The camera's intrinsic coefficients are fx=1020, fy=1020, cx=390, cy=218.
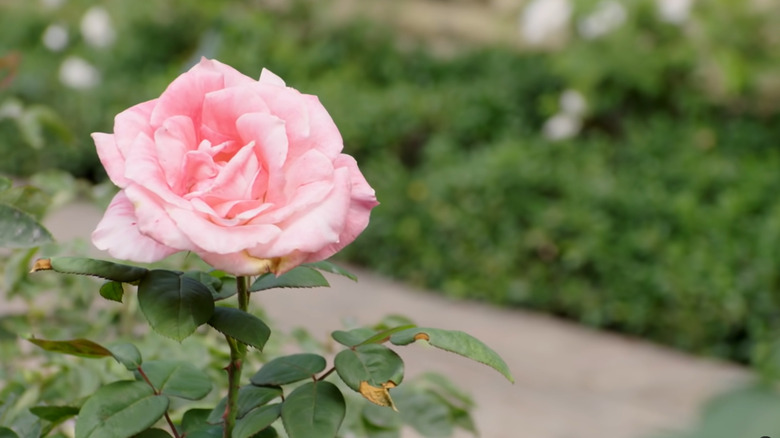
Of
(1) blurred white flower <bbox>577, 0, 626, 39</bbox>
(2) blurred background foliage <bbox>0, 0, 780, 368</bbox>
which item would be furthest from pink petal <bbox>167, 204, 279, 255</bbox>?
(1) blurred white flower <bbox>577, 0, 626, 39</bbox>

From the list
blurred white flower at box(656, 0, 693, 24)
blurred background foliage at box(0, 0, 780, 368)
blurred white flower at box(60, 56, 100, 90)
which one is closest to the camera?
blurred background foliage at box(0, 0, 780, 368)

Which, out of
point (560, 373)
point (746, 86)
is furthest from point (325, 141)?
point (746, 86)

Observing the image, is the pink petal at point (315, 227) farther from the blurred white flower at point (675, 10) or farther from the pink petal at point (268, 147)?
the blurred white flower at point (675, 10)

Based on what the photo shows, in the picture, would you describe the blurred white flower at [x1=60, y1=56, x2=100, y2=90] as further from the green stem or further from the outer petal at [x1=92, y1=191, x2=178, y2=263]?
the outer petal at [x1=92, y1=191, x2=178, y2=263]

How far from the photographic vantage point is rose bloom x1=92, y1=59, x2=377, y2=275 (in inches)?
31.0

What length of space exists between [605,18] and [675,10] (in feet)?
1.51

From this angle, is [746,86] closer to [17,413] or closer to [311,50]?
[311,50]

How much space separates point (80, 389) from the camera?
1376mm

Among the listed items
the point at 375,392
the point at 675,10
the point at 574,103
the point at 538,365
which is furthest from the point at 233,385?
the point at 675,10

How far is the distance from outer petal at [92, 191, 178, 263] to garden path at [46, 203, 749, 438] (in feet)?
7.62

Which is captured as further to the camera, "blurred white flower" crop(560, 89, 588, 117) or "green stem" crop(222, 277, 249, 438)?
"blurred white flower" crop(560, 89, 588, 117)

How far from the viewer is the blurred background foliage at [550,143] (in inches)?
178

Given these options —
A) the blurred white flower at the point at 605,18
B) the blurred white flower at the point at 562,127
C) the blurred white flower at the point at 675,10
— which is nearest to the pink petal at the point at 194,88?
the blurred white flower at the point at 562,127

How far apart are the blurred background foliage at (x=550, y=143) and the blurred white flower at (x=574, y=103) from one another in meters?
0.01
